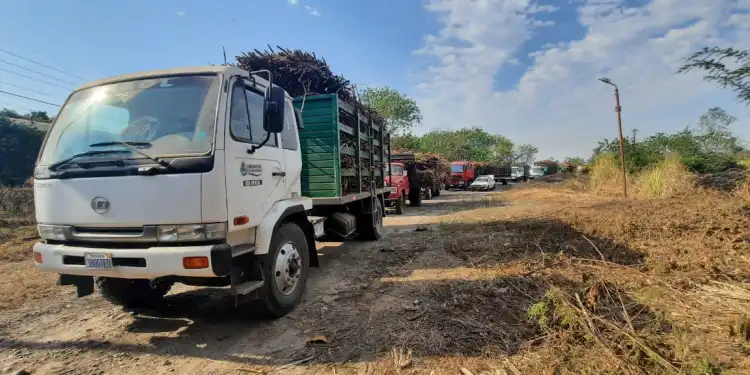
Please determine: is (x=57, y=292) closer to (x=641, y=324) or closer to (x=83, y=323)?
→ (x=83, y=323)

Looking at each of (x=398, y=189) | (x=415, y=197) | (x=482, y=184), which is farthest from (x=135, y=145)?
(x=482, y=184)

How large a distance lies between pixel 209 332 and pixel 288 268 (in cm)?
95

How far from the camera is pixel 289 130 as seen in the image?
452 centimetres

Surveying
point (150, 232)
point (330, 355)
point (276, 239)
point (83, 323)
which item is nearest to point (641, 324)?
point (330, 355)

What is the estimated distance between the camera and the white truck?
305 centimetres

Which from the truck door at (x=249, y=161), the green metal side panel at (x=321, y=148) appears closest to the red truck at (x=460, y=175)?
the green metal side panel at (x=321, y=148)

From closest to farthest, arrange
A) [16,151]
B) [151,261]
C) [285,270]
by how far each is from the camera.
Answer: [151,261] → [285,270] → [16,151]

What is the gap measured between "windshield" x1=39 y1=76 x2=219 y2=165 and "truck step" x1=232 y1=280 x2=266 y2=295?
1191 mm

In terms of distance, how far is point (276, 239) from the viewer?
3893 mm

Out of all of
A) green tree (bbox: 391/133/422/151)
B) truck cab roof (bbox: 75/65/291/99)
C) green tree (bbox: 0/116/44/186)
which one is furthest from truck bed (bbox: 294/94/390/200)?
green tree (bbox: 391/133/422/151)

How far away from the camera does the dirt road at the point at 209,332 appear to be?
3199 millimetres

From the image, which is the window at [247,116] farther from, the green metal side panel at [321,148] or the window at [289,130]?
the green metal side panel at [321,148]

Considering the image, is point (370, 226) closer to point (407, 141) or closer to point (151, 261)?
point (151, 261)

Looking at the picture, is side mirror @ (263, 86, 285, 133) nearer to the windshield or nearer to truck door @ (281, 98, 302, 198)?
the windshield
